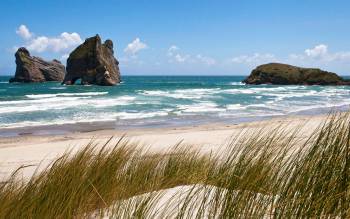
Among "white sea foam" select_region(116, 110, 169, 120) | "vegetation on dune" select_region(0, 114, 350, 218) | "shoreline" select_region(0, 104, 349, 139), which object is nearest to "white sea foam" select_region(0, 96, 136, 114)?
"white sea foam" select_region(116, 110, 169, 120)

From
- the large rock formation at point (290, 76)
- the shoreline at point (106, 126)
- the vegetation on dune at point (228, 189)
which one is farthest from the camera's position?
the large rock formation at point (290, 76)

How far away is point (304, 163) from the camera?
3162 millimetres

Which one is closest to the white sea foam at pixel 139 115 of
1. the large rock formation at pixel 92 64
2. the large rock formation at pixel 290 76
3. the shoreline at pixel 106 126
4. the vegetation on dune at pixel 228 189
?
the shoreline at pixel 106 126

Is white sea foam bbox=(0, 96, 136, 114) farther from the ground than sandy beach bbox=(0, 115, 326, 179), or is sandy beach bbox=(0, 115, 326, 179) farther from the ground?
sandy beach bbox=(0, 115, 326, 179)

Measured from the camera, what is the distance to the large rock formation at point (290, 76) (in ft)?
265

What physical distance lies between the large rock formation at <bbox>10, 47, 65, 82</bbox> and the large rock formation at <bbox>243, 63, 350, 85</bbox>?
50.8 metres

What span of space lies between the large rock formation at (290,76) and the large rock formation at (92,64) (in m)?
33.3

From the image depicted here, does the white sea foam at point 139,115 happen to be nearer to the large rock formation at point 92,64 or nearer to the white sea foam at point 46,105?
the white sea foam at point 46,105

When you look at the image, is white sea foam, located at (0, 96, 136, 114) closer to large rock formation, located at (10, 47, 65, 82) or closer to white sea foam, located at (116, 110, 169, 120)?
white sea foam, located at (116, 110, 169, 120)

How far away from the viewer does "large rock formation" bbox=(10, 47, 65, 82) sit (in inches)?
3676

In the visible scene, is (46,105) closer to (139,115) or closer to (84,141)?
(139,115)

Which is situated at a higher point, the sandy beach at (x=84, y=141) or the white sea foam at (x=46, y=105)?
the sandy beach at (x=84, y=141)

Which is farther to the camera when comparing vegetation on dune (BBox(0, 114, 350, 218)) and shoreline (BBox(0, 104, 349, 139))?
shoreline (BBox(0, 104, 349, 139))

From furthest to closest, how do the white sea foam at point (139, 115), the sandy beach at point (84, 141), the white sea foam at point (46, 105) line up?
the white sea foam at point (46, 105)
the white sea foam at point (139, 115)
the sandy beach at point (84, 141)
